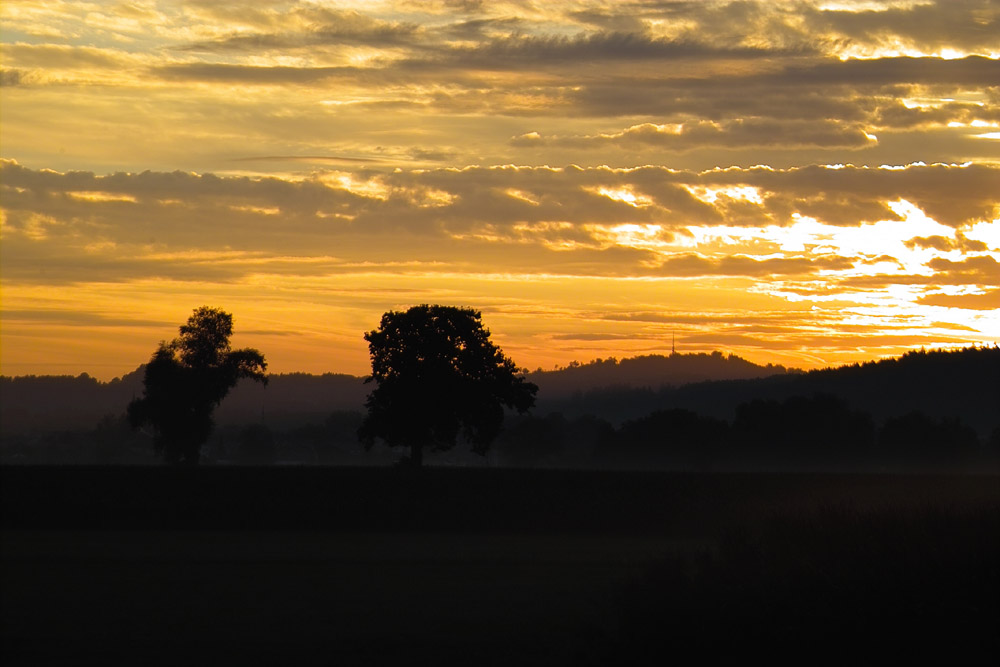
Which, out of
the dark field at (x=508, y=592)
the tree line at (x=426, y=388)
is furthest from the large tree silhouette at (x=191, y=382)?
the dark field at (x=508, y=592)

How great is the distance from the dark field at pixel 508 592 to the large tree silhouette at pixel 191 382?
21723 millimetres

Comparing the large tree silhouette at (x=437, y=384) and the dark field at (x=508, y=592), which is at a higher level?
the large tree silhouette at (x=437, y=384)

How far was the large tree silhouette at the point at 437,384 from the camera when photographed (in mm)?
68750

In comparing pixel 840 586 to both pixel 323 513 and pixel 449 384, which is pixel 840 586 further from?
pixel 449 384

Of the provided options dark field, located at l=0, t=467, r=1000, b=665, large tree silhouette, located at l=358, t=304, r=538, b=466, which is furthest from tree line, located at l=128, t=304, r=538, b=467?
dark field, located at l=0, t=467, r=1000, b=665

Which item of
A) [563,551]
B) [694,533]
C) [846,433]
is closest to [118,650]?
[563,551]

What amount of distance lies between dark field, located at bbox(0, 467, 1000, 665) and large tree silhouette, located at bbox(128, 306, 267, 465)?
21.7 m

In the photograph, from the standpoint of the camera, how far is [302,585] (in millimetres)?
29594

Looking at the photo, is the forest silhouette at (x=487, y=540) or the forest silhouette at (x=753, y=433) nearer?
the forest silhouette at (x=487, y=540)

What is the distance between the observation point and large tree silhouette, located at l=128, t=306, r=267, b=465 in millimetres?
75188

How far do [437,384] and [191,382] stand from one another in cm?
1762

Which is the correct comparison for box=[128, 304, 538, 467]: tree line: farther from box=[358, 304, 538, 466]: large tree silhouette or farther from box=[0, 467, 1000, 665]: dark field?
box=[0, 467, 1000, 665]: dark field

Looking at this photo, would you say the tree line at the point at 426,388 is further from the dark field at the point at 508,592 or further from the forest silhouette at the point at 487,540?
the dark field at the point at 508,592

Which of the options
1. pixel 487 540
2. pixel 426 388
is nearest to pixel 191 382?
pixel 426 388
